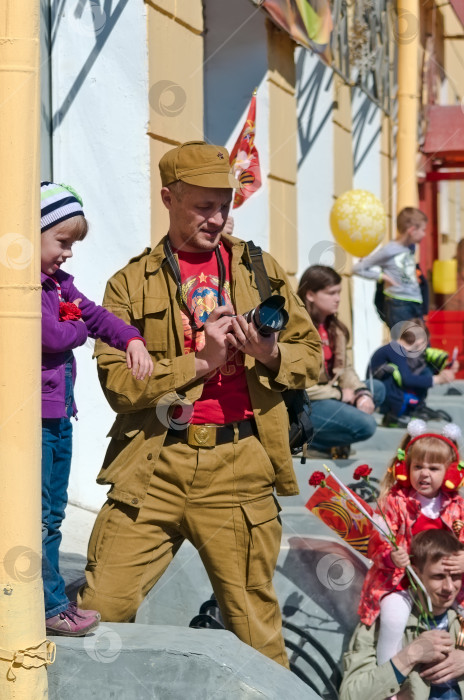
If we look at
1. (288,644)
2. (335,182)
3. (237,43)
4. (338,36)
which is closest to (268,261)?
(288,644)

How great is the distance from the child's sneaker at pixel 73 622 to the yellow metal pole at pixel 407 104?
8.95 m

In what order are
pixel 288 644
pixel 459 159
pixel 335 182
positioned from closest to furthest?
pixel 288 644 < pixel 335 182 < pixel 459 159

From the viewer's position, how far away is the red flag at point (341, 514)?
15.9ft

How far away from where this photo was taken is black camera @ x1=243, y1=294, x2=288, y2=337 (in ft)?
10.6

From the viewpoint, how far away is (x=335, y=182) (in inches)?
415

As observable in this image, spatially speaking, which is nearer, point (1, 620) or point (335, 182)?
point (1, 620)

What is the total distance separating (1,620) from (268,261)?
1.37 metres

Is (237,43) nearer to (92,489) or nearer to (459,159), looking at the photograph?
(92,489)

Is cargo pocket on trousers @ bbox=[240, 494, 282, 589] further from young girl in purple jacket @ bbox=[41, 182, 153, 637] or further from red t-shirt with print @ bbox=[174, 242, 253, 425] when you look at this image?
young girl in purple jacket @ bbox=[41, 182, 153, 637]

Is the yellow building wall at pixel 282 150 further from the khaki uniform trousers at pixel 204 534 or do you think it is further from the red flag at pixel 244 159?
the khaki uniform trousers at pixel 204 534

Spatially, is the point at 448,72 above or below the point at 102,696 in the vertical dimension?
above

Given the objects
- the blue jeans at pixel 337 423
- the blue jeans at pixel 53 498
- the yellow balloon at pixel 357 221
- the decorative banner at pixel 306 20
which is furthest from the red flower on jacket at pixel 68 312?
the yellow balloon at pixel 357 221

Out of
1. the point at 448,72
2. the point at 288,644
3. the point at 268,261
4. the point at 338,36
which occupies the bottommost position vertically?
the point at 288,644

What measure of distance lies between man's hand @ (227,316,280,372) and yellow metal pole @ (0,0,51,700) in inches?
22.3
